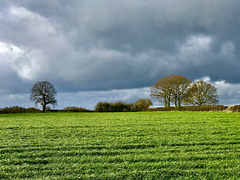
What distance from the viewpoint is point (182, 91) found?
3762 centimetres

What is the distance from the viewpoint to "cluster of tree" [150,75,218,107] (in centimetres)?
3750

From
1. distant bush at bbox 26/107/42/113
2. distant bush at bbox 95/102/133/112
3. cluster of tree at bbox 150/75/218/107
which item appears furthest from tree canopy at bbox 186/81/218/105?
distant bush at bbox 26/107/42/113

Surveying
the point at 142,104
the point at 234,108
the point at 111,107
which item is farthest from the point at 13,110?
the point at 234,108

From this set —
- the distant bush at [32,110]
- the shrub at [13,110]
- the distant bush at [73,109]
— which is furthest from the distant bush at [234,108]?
the shrub at [13,110]

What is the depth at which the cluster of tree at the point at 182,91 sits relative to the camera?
37500mm

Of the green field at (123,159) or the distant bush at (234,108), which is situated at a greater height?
the distant bush at (234,108)

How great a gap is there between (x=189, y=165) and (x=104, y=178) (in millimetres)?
2201

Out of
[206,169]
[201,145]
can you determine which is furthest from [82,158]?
[201,145]

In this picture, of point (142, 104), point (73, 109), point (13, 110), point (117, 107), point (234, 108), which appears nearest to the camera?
point (234, 108)

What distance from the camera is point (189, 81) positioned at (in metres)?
38.0

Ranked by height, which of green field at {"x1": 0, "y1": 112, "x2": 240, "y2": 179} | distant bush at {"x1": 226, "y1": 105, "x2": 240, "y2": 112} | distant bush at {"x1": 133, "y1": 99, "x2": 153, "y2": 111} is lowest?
green field at {"x1": 0, "y1": 112, "x2": 240, "y2": 179}

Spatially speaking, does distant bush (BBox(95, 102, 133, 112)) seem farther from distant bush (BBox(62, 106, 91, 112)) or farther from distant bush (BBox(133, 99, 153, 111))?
distant bush (BBox(62, 106, 91, 112))

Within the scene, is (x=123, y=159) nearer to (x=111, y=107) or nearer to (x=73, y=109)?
(x=111, y=107)

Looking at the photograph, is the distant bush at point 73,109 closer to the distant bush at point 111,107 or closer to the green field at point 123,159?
the distant bush at point 111,107
